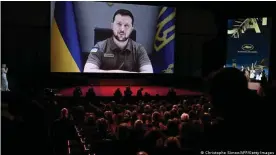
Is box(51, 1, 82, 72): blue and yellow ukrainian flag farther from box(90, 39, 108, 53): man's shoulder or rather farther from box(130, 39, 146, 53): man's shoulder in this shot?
box(130, 39, 146, 53): man's shoulder

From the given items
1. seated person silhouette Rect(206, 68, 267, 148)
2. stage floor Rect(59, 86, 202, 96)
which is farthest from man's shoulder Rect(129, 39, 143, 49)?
seated person silhouette Rect(206, 68, 267, 148)

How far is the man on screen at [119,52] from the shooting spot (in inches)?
531

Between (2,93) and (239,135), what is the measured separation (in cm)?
165

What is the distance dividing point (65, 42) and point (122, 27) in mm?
2560

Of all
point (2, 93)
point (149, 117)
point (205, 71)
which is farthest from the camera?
point (205, 71)

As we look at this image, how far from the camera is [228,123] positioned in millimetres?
1140

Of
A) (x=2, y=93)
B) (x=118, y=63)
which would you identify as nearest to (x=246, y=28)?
(x=118, y=63)

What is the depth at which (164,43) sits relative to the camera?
14.8 m

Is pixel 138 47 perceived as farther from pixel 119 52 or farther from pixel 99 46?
pixel 99 46

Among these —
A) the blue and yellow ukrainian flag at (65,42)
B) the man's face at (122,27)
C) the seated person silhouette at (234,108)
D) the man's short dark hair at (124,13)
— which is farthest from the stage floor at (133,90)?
the seated person silhouette at (234,108)

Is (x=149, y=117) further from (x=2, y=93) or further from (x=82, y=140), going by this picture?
(x=2, y=93)

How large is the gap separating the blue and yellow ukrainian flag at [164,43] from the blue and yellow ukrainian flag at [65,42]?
3613 mm

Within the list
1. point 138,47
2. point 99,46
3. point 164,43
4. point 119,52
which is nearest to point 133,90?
point 119,52

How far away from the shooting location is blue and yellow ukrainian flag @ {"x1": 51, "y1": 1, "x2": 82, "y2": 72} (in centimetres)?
1311
